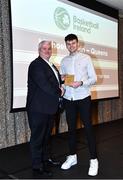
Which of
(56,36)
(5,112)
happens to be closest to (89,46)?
(56,36)

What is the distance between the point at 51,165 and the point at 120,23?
12.3 feet

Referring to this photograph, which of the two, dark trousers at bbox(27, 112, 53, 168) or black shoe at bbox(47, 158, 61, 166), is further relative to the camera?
black shoe at bbox(47, 158, 61, 166)

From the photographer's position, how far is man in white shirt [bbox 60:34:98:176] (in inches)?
94.9

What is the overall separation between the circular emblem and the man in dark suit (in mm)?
1525

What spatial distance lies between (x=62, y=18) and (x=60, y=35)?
0.85 feet

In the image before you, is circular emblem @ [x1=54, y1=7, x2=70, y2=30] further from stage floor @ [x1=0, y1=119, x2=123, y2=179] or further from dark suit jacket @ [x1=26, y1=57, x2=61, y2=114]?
stage floor @ [x1=0, y1=119, x2=123, y2=179]

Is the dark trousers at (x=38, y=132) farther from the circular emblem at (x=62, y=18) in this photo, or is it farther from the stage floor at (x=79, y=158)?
the circular emblem at (x=62, y=18)

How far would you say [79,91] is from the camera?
2451 mm

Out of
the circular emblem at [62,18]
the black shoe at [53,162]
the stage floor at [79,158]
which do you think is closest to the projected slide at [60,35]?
the circular emblem at [62,18]

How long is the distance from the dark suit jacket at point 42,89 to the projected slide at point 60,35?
897mm

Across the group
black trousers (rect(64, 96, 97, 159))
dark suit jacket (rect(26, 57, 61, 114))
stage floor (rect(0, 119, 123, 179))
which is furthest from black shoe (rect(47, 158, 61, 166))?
dark suit jacket (rect(26, 57, 61, 114))

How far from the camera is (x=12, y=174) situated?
→ 2.44 metres

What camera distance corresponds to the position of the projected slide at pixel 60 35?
125 inches

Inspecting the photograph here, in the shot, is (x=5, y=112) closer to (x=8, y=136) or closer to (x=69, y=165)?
(x=8, y=136)
